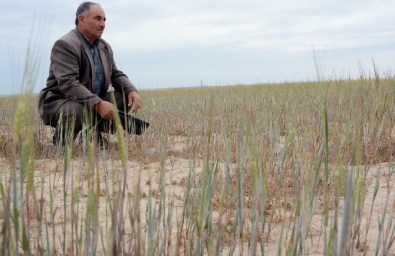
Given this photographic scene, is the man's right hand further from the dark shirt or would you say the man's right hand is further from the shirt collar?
the shirt collar

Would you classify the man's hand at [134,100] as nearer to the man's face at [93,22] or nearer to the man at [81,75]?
the man at [81,75]

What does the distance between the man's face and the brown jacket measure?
0.06 m

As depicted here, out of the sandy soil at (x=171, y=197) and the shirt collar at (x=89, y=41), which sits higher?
the shirt collar at (x=89, y=41)

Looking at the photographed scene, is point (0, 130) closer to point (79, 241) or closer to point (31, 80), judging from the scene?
point (79, 241)

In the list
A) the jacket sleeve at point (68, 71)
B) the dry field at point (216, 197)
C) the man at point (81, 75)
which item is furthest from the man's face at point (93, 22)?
the dry field at point (216, 197)

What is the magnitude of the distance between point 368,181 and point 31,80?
1.79 metres

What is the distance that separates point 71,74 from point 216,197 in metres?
1.56

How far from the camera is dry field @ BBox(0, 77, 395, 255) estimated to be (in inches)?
25.8

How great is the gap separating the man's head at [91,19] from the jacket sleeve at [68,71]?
17 cm

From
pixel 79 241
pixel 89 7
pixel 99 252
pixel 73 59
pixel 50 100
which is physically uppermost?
pixel 89 7

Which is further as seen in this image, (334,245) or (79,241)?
(79,241)

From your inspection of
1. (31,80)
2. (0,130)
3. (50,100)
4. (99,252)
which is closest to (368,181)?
(99,252)

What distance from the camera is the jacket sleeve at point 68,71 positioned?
8.85 ft

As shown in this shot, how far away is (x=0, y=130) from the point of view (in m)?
3.41
